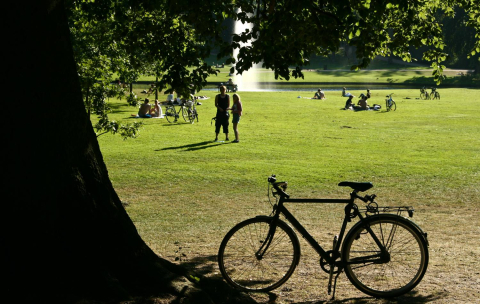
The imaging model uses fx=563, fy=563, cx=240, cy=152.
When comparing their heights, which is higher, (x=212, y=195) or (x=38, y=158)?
(x=38, y=158)

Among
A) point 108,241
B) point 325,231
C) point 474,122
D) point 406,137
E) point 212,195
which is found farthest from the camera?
point 474,122

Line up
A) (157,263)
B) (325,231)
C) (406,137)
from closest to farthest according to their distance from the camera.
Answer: (157,263) → (325,231) → (406,137)

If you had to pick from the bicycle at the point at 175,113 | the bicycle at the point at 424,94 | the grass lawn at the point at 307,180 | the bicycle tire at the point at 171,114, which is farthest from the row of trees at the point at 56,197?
the bicycle at the point at 424,94

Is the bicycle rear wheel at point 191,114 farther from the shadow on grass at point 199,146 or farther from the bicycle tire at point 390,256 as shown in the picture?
the bicycle tire at point 390,256

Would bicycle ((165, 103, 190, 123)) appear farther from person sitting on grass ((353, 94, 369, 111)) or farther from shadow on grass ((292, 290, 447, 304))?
shadow on grass ((292, 290, 447, 304))

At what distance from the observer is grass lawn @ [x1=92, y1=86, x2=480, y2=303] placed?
705cm

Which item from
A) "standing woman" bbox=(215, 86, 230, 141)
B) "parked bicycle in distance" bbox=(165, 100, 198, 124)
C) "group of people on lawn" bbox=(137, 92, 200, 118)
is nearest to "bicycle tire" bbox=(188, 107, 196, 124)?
"parked bicycle in distance" bbox=(165, 100, 198, 124)

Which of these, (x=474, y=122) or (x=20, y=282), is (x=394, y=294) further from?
(x=474, y=122)

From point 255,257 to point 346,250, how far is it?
1007mm

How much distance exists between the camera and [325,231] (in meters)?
9.19

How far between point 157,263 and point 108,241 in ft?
1.73

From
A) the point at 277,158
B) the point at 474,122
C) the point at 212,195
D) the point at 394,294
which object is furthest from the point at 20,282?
the point at 474,122

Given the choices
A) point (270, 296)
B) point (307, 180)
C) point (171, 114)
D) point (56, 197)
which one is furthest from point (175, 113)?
point (56, 197)

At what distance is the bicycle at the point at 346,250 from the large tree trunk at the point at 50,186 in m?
1.22
